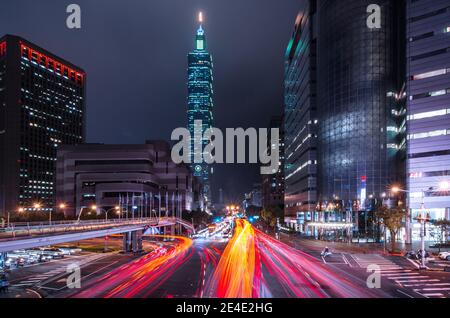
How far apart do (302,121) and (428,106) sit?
5010 cm

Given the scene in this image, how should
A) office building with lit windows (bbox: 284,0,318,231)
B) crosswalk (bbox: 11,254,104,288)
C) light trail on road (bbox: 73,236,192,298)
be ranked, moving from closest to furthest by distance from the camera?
light trail on road (bbox: 73,236,192,298) < crosswalk (bbox: 11,254,104,288) < office building with lit windows (bbox: 284,0,318,231)

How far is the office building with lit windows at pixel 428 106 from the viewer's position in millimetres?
89500

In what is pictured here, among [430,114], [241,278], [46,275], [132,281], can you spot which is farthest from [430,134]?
[46,275]

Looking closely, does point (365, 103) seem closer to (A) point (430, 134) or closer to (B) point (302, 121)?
(A) point (430, 134)

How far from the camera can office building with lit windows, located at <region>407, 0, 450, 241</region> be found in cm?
8950

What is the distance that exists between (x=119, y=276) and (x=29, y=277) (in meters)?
12.2

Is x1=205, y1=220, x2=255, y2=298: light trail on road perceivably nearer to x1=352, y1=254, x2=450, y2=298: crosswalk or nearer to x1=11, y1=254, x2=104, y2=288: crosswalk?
x1=352, y1=254, x2=450, y2=298: crosswalk

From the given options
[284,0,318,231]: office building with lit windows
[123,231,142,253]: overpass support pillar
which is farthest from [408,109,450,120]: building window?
[123,231,142,253]: overpass support pillar

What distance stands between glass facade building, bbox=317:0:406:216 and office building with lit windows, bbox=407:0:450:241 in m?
4.97

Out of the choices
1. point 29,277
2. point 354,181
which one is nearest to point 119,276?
point 29,277

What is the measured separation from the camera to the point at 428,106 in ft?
298
